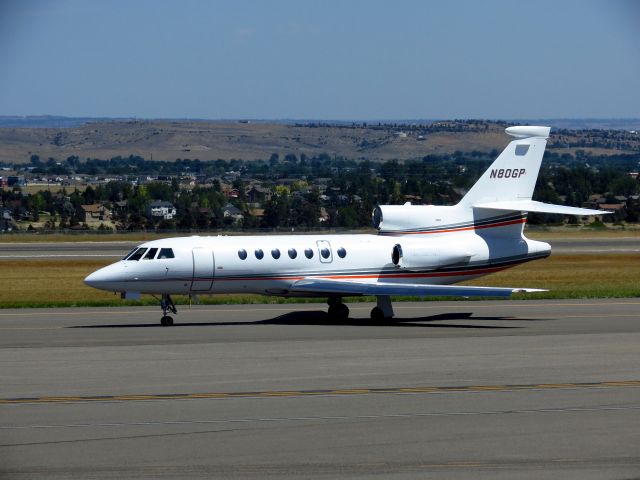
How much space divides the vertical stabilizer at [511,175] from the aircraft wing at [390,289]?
12.5 ft

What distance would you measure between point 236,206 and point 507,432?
11363 cm

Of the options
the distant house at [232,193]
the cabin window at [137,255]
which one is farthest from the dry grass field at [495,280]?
the distant house at [232,193]

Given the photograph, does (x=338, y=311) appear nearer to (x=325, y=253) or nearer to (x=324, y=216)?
(x=325, y=253)

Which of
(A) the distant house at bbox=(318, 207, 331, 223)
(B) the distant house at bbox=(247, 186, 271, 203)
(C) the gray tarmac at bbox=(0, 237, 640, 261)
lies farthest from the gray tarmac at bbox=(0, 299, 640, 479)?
(B) the distant house at bbox=(247, 186, 271, 203)

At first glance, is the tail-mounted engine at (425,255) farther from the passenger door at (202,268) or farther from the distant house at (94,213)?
the distant house at (94,213)

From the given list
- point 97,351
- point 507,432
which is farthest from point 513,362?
point 97,351

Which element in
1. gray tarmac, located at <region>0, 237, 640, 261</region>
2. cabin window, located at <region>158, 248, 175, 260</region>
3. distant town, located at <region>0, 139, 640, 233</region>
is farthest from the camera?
distant town, located at <region>0, 139, 640, 233</region>

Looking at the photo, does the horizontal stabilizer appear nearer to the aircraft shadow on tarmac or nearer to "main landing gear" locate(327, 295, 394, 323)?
the aircraft shadow on tarmac

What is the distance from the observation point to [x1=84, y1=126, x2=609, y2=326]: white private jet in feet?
107

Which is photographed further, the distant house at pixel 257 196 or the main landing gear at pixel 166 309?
the distant house at pixel 257 196

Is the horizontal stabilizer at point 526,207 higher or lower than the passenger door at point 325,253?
higher

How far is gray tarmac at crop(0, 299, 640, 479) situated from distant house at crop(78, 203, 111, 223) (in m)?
96.7

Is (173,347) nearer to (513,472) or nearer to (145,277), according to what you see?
(145,277)

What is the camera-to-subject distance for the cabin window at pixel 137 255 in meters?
32.8
